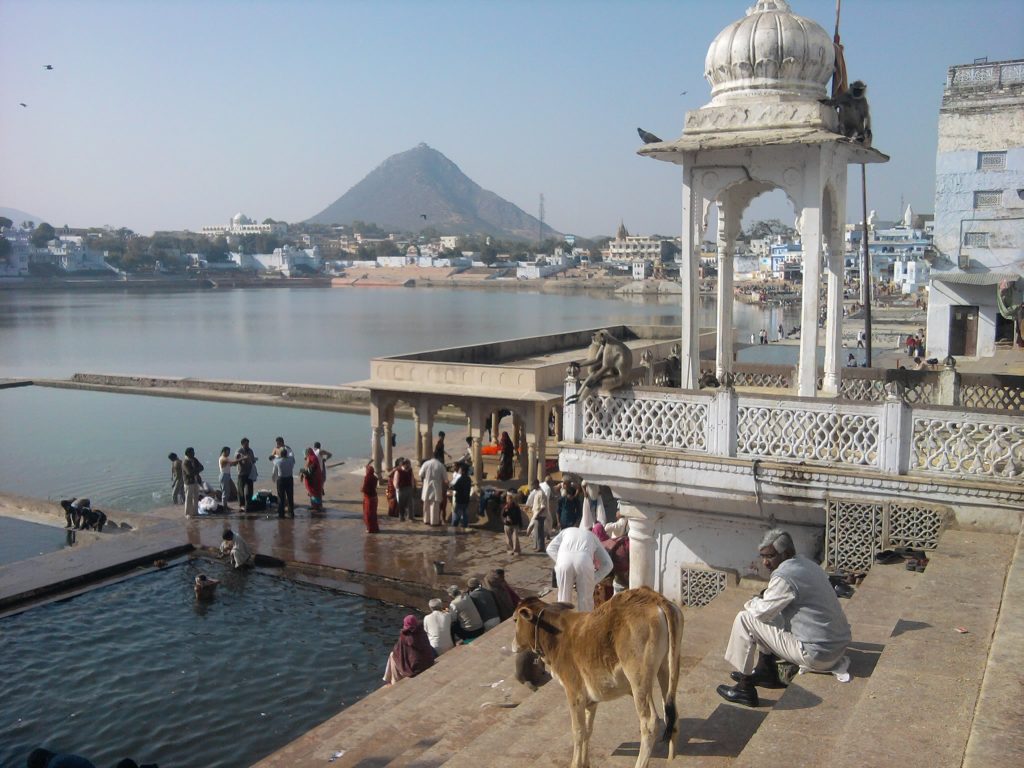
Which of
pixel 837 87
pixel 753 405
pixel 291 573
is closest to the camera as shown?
pixel 753 405

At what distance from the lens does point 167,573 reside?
14016 mm

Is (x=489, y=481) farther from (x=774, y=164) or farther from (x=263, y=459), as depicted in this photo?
(x=774, y=164)

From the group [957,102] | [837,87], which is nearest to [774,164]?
[837,87]

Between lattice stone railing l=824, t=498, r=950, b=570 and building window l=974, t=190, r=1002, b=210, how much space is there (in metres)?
20.7

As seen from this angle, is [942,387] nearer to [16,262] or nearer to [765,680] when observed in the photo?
[765,680]

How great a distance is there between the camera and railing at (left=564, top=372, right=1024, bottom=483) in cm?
769

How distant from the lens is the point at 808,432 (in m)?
8.42

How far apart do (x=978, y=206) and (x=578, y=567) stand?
75.5 feet

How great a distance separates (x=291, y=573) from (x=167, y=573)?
6.14ft

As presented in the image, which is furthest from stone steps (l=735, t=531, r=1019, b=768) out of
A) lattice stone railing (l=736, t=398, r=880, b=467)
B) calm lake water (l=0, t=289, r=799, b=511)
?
calm lake water (l=0, t=289, r=799, b=511)

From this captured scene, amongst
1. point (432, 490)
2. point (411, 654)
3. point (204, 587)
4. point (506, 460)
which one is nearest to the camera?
point (411, 654)

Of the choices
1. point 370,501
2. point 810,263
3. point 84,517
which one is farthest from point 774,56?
point 84,517

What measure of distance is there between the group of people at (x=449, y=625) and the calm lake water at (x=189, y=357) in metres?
12.3

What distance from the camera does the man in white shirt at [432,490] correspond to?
16.1 meters
